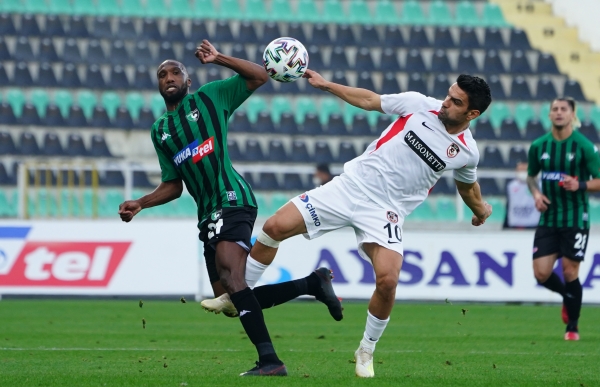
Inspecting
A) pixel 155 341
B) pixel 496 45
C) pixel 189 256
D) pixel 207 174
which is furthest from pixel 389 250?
pixel 496 45

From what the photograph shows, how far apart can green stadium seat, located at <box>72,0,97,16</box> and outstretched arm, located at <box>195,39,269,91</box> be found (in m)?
17.3

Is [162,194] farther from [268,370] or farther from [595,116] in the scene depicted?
[595,116]

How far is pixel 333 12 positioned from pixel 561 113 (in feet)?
49.4

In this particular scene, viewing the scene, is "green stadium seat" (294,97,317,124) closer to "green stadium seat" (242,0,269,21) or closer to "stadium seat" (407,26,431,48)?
"green stadium seat" (242,0,269,21)

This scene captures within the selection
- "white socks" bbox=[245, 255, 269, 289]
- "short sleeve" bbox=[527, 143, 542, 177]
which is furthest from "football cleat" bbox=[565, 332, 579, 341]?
"white socks" bbox=[245, 255, 269, 289]

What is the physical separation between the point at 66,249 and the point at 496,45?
41.7ft

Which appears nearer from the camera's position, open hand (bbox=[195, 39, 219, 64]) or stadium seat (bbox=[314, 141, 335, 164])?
open hand (bbox=[195, 39, 219, 64])

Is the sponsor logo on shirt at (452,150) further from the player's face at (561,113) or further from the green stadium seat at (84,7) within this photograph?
the green stadium seat at (84,7)

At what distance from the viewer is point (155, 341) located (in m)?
9.32

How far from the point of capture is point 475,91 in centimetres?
651

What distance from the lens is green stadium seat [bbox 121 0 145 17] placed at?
915 inches

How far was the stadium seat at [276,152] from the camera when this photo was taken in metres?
19.8

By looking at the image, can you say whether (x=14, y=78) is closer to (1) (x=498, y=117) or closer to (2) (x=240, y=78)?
(1) (x=498, y=117)

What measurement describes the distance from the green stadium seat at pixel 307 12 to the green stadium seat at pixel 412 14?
202cm
